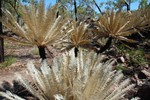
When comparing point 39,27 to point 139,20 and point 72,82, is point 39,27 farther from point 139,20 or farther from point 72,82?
point 139,20

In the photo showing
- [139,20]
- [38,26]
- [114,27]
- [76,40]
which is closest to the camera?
[38,26]

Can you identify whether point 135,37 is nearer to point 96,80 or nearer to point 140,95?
point 140,95

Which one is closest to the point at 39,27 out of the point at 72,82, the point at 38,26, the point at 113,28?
the point at 38,26

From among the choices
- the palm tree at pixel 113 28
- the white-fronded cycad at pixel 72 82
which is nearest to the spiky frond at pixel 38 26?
the white-fronded cycad at pixel 72 82

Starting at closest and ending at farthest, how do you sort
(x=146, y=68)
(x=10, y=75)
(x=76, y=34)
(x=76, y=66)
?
(x=76, y=66), (x=76, y=34), (x=10, y=75), (x=146, y=68)

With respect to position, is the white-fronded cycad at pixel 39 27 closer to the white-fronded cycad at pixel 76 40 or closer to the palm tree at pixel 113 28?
the white-fronded cycad at pixel 76 40

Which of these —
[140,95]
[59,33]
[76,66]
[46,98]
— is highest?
[59,33]

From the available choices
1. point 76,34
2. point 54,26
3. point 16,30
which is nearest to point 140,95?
point 76,34
